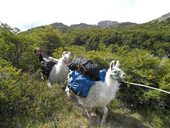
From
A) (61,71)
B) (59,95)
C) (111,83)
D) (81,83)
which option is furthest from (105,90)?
(61,71)

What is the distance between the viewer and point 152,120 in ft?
28.1

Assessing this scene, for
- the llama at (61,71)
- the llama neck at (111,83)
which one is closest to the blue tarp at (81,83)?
the llama neck at (111,83)

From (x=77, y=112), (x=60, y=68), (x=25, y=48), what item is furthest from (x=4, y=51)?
(x=77, y=112)

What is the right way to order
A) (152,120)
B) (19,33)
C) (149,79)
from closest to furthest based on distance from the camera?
(152,120) < (149,79) < (19,33)

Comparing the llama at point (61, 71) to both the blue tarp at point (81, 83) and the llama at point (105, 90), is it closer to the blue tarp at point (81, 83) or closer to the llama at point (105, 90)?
the blue tarp at point (81, 83)

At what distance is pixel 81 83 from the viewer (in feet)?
26.5

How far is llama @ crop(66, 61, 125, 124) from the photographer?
25.3 feet

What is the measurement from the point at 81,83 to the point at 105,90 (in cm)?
64

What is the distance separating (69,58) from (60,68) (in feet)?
1.43

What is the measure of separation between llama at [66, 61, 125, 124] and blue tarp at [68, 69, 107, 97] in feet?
0.32

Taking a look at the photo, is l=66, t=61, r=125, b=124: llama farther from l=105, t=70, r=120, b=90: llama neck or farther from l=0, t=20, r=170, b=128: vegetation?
l=0, t=20, r=170, b=128: vegetation

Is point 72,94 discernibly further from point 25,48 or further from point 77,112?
point 25,48

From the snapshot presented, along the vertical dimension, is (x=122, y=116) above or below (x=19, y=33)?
below

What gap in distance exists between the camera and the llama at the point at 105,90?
7715mm
